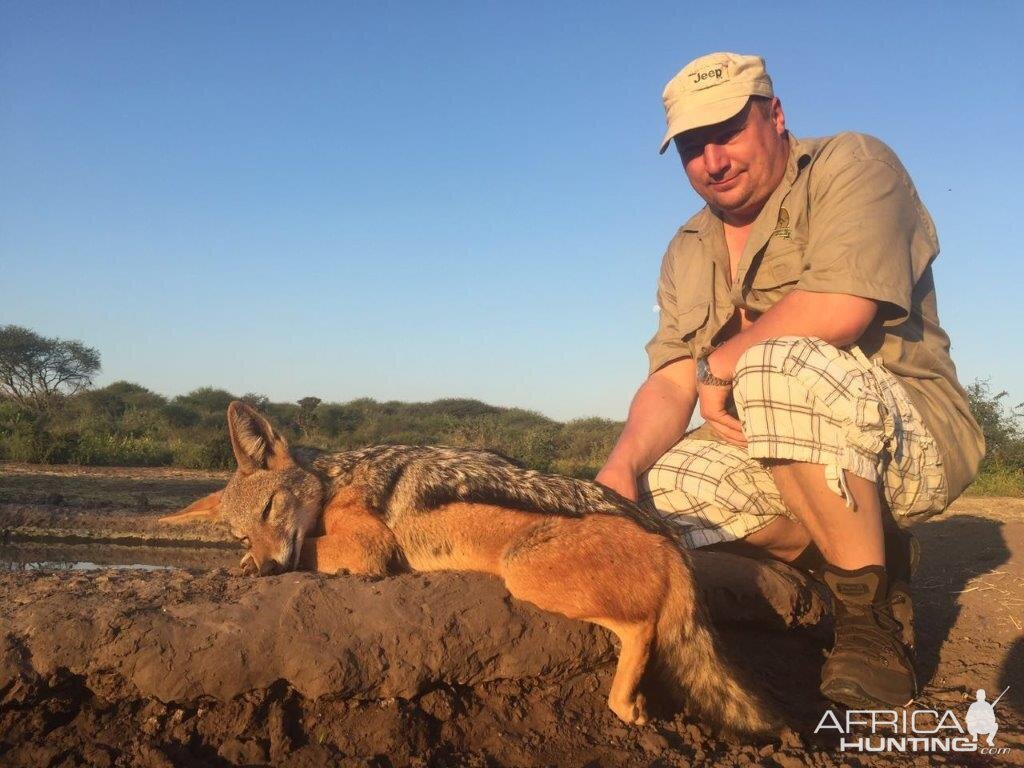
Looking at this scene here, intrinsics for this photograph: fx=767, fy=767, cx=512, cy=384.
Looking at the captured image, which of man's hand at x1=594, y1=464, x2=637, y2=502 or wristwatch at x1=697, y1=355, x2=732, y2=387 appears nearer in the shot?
wristwatch at x1=697, y1=355, x2=732, y2=387

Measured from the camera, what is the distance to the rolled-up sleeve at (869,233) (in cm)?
409

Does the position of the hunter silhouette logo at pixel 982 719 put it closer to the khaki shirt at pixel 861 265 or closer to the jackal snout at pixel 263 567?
the khaki shirt at pixel 861 265

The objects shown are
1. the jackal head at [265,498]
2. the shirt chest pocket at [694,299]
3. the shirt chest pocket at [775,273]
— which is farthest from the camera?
the shirt chest pocket at [694,299]

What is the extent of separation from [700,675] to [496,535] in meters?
1.10

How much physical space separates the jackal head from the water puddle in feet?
6.87

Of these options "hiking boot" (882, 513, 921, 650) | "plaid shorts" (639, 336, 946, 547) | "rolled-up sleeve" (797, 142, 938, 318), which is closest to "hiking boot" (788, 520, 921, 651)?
"hiking boot" (882, 513, 921, 650)

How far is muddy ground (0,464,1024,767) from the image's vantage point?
9.07 feet

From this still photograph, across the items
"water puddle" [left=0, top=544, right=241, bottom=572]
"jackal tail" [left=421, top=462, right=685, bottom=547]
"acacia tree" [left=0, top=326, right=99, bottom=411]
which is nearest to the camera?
"jackal tail" [left=421, top=462, right=685, bottom=547]

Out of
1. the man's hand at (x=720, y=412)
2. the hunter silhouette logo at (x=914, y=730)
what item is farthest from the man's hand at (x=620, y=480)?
the hunter silhouette logo at (x=914, y=730)

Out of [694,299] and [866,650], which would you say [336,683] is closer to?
[866,650]

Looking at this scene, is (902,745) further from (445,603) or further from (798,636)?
(445,603)

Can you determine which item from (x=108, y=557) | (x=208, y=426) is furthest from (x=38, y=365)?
(x=108, y=557)

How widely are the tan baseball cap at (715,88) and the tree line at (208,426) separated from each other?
8.19 metres

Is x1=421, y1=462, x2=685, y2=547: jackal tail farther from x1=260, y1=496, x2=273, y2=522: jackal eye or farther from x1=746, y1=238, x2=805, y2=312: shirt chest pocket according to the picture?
x1=746, y1=238, x2=805, y2=312: shirt chest pocket
